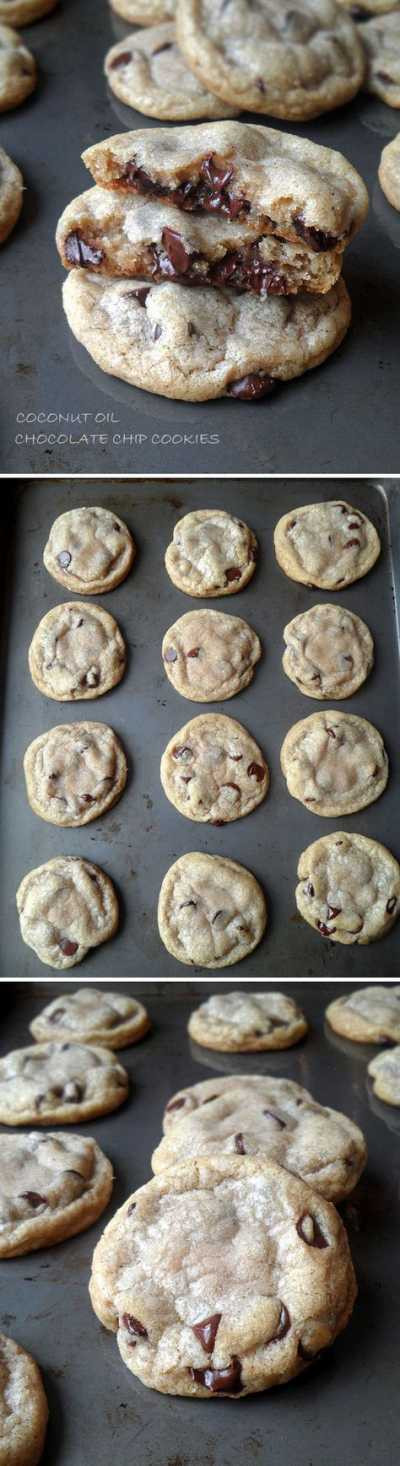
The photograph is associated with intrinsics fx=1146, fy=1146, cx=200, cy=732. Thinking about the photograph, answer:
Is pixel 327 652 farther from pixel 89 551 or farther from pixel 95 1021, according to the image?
pixel 95 1021

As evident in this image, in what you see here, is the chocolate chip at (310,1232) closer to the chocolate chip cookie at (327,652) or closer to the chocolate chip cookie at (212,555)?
the chocolate chip cookie at (327,652)

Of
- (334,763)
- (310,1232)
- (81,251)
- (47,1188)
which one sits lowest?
(47,1188)

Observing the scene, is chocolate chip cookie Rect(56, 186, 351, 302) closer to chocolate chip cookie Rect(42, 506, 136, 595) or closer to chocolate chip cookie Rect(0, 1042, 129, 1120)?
chocolate chip cookie Rect(42, 506, 136, 595)

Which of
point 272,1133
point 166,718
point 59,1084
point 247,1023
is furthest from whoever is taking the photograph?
point 247,1023

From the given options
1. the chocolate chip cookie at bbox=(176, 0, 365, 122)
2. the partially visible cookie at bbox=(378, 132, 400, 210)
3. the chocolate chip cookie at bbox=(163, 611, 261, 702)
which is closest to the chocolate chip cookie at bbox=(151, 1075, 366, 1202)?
the chocolate chip cookie at bbox=(163, 611, 261, 702)

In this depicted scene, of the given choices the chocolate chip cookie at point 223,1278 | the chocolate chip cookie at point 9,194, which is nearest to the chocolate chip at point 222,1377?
the chocolate chip cookie at point 223,1278

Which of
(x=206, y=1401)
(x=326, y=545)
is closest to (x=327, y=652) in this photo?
(x=326, y=545)
